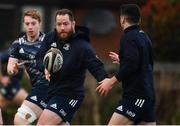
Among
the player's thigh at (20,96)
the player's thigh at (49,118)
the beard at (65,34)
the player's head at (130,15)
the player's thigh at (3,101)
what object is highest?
the player's head at (130,15)

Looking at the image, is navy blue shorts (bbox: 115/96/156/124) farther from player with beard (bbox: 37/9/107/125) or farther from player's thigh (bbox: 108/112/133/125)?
player with beard (bbox: 37/9/107/125)

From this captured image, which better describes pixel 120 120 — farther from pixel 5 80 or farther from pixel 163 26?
pixel 163 26

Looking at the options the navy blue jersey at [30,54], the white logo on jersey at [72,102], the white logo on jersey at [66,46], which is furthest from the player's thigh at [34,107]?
the white logo on jersey at [66,46]

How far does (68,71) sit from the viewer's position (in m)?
10.1

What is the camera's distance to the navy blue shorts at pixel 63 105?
10062 mm

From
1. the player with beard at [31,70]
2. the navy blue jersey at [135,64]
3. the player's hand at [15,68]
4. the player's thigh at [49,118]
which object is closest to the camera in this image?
the navy blue jersey at [135,64]

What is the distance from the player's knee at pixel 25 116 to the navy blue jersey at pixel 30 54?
1.29 feet

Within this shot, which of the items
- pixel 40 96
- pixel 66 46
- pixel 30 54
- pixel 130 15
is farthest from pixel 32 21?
pixel 130 15

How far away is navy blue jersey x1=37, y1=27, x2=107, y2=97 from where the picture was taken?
10.0 meters

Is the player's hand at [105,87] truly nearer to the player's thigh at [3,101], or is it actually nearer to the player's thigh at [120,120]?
the player's thigh at [120,120]

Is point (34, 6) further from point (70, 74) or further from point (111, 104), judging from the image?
point (70, 74)

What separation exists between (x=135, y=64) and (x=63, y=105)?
3.94 feet

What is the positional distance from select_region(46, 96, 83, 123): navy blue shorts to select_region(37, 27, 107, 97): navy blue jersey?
0.22 feet

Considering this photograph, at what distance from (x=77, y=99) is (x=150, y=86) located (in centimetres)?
105
